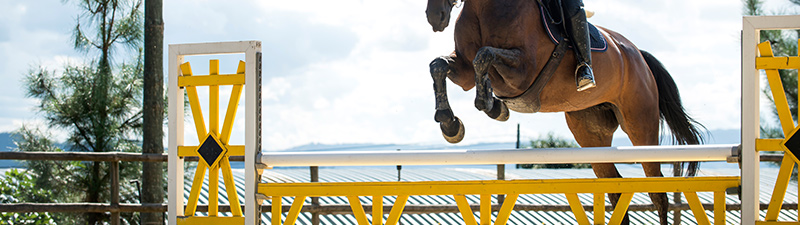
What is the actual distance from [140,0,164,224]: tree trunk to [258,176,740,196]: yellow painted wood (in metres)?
3.38

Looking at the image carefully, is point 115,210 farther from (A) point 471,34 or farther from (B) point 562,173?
(B) point 562,173

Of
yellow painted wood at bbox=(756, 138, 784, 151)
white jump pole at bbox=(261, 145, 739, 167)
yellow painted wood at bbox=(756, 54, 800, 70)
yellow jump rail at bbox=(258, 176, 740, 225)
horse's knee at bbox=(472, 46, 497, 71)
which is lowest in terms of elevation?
A: yellow jump rail at bbox=(258, 176, 740, 225)

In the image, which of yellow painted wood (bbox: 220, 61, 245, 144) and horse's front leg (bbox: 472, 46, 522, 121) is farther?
horse's front leg (bbox: 472, 46, 522, 121)

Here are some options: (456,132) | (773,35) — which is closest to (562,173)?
(773,35)

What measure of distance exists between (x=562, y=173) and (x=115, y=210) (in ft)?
23.7

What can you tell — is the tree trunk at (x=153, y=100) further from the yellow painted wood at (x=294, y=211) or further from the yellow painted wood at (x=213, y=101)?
the yellow painted wood at (x=294, y=211)

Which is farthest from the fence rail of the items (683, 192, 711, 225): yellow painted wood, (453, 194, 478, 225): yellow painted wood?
(683, 192, 711, 225): yellow painted wood

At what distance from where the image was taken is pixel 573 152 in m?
2.22

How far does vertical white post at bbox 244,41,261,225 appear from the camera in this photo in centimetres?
236

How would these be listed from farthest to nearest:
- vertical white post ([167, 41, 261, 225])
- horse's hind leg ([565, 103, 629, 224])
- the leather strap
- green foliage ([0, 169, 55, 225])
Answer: green foliage ([0, 169, 55, 225]), horse's hind leg ([565, 103, 629, 224]), the leather strap, vertical white post ([167, 41, 261, 225])

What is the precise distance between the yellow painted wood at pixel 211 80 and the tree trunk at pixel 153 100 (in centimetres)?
313

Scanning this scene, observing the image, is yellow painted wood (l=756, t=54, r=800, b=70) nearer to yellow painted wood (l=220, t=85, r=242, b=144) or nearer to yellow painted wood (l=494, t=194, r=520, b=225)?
yellow painted wood (l=494, t=194, r=520, b=225)

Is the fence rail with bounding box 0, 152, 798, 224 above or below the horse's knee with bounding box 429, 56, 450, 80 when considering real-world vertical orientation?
below

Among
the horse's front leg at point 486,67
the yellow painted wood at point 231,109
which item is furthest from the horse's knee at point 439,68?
the yellow painted wood at point 231,109
